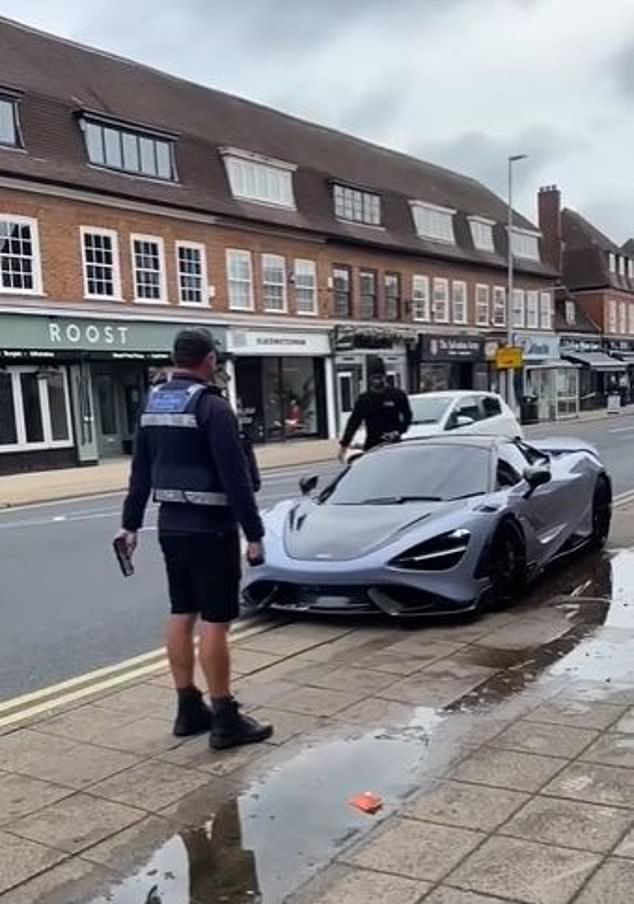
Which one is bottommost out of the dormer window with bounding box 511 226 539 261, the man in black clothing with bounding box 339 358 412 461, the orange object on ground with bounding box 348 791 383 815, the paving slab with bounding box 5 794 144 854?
the paving slab with bounding box 5 794 144 854

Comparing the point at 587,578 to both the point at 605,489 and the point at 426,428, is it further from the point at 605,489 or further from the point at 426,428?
the point at 426,428

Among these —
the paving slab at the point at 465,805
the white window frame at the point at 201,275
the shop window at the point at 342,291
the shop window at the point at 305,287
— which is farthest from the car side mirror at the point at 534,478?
the shop window at the point at 342,291

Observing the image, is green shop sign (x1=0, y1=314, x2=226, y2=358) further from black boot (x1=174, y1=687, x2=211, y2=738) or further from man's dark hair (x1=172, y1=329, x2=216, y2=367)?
black boot (x1=174, y1=687, x2=211, y2=738)

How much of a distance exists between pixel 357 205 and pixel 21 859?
35321 millimetres

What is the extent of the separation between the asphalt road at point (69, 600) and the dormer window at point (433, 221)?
90.1 ft

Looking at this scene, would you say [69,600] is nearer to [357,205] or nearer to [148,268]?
[148,268]

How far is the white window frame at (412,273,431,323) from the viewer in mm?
39594

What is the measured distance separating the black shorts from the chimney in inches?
2042

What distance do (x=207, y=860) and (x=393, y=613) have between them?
340 centimetres

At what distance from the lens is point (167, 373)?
4777 mm

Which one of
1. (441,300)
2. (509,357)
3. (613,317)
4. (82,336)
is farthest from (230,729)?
(613,317)

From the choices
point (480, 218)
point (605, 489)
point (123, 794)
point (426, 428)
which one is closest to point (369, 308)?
point (480, 218)

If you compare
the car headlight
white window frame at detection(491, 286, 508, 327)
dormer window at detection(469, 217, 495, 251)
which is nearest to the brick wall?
dormer window at detection(469, 217, 495, 251)

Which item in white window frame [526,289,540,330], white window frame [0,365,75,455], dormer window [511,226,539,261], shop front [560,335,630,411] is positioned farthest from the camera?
shop front [560,335,630,411]
